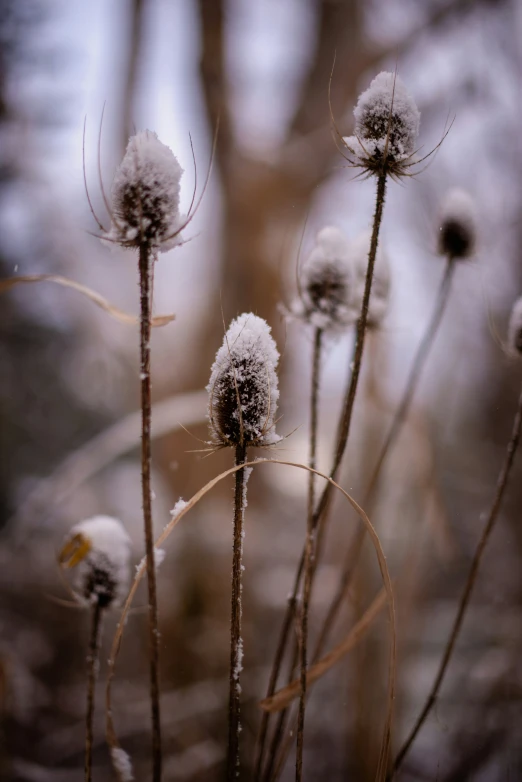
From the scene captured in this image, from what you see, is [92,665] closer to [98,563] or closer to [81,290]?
[98,563]

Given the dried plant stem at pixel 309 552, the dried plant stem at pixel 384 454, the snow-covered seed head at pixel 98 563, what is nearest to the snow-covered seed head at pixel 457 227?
the dried plant stem at pixel 384 454

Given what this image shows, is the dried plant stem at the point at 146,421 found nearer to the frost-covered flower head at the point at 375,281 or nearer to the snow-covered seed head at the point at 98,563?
the snow-covered seed head at the point at 98,563

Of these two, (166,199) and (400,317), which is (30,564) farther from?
(166,199)

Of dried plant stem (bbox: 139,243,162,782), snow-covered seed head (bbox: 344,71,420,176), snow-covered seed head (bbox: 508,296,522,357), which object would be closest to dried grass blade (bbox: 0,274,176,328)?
dried plant stem (bbox: 139,243,162,782)

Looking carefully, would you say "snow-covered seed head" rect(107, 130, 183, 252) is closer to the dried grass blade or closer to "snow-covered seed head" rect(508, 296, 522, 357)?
the dried grass blade

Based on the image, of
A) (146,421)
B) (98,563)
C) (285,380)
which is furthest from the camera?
(285,380)

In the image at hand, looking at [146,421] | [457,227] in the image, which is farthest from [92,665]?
[457,227]
